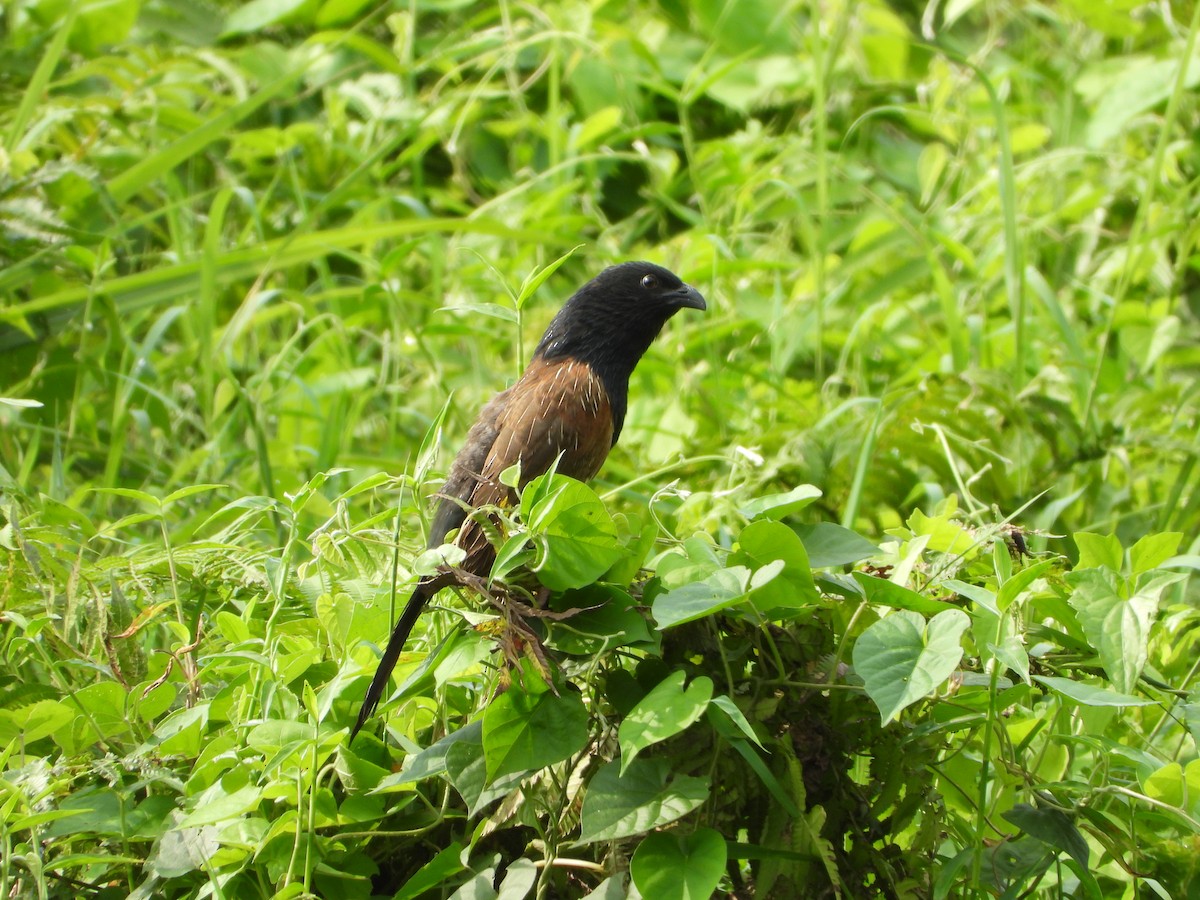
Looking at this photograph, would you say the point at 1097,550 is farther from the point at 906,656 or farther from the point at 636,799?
the point at 636,799

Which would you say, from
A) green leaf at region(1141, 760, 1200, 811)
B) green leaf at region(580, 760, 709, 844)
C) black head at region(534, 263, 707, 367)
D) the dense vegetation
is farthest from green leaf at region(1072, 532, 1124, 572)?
black head at region(534, 263, 707, 367)

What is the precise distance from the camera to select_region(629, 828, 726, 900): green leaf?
1.57m

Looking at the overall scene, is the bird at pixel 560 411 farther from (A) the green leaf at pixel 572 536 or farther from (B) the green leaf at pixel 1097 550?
(B) the green leaf at pixel 1097 550

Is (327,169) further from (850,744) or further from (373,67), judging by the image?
(850,744)

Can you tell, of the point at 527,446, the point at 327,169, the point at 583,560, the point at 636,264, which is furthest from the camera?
the point at 327,169

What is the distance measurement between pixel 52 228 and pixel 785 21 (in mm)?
3427

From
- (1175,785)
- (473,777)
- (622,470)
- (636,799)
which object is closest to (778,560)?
(636,799)

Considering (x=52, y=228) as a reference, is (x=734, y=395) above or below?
below

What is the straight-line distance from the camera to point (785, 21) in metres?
5.63

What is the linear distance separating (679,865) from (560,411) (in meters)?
1.23

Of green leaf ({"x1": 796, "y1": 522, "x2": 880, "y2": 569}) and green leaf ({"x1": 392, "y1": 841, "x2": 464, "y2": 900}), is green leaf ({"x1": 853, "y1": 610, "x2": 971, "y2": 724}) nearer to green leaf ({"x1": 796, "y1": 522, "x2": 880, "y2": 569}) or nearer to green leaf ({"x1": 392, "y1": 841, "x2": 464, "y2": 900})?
green leaf ({"x1": 796, "y1": 522, "x2": 880, "y2": 569})

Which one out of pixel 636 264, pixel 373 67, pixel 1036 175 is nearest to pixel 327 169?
pixel 373 67

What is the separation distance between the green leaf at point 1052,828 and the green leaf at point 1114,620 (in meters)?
0.21

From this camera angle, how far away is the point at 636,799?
164 centimetres
